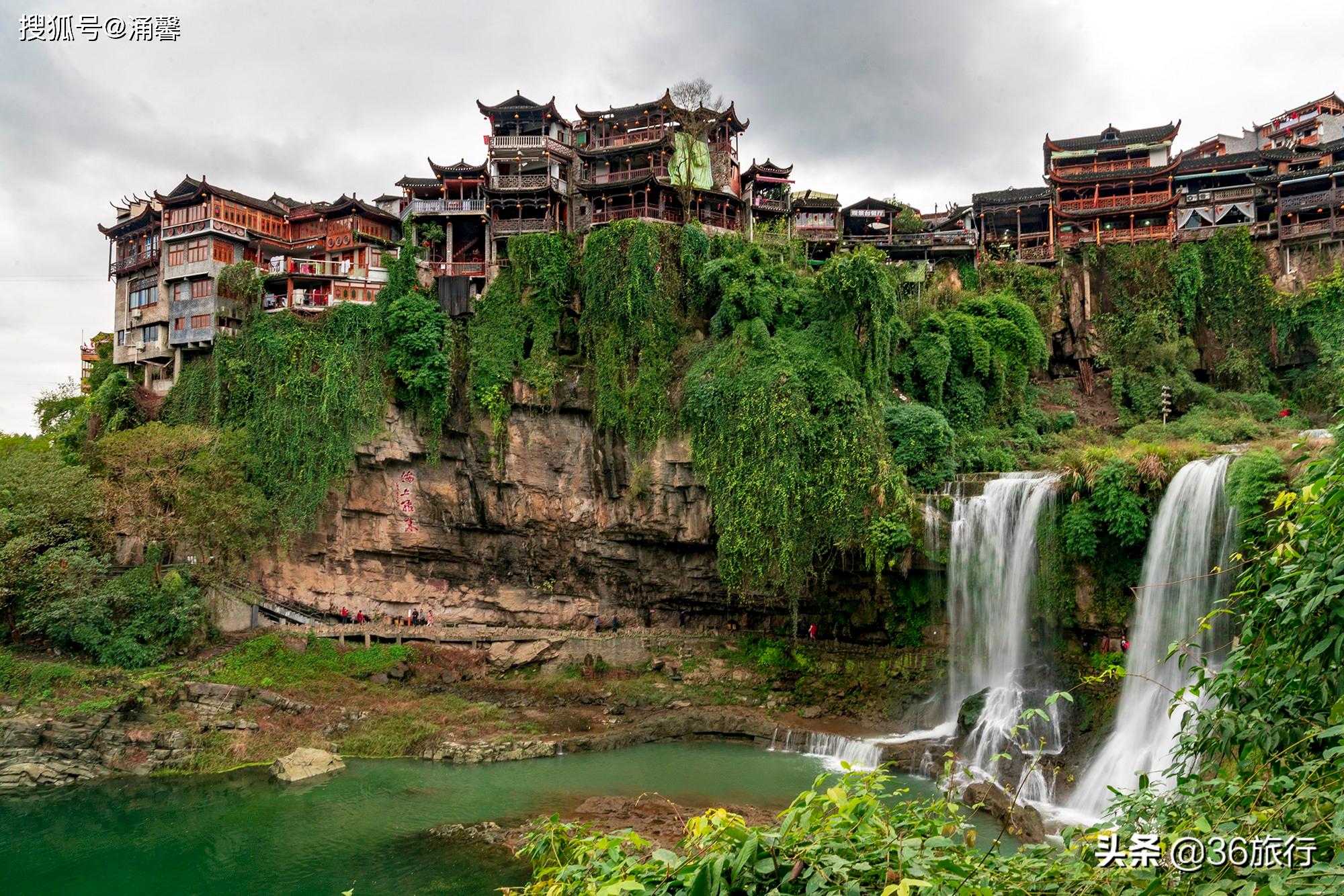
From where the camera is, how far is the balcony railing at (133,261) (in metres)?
34.7

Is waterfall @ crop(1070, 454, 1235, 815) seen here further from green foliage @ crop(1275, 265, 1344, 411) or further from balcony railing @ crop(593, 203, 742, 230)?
balcony railing @ crop(593, 203, 742, 230)

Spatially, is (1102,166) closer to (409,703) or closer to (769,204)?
(769,204)

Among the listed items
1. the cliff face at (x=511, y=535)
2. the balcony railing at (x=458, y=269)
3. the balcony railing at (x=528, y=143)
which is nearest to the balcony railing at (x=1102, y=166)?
the balcony railing at (x=528, y=143)

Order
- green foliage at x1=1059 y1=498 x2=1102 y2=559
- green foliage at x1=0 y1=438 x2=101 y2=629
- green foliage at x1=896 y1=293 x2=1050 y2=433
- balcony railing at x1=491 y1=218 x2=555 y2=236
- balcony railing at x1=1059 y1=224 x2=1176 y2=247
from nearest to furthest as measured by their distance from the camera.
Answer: green foliage at x1=1059 y1=498 x2=1102 y2=559 < green foliage at x1=0 y1=438 x2=101 y2=629 < green foliage at x1=896 y1=293 x2=1050 y2=433 < balcony railing at x1=491 y1=218 x2=555 y2=236 < balcony railing at x1=1059 y1=224 x2=1176 y2=247

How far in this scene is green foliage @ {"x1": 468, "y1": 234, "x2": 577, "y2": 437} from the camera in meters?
28.6

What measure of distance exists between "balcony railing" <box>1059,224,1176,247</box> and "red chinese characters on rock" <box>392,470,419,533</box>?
27.5 meters

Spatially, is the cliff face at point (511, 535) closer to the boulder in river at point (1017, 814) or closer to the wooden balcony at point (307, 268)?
the wooden balcony at point (307, 268)

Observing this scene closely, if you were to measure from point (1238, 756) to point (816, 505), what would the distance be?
64.2 ft

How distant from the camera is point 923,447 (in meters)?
24.8

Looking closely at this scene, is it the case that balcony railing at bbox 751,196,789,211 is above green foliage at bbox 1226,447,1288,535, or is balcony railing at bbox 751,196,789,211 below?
above

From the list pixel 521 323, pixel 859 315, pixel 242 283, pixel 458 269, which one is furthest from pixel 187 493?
pixel 859 315

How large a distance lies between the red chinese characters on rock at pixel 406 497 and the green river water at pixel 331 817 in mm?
10343

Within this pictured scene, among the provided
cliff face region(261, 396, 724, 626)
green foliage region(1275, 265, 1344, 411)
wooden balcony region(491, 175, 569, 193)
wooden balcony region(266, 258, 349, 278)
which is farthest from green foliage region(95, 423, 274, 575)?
green foliage region(1275, 265, 1344, 411)

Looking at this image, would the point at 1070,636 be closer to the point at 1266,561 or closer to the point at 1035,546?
the point at 1035,546
